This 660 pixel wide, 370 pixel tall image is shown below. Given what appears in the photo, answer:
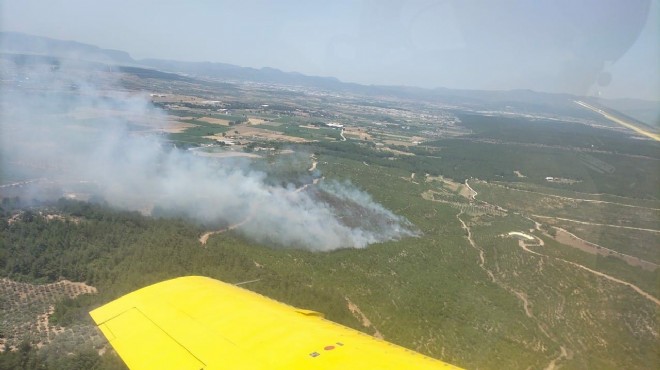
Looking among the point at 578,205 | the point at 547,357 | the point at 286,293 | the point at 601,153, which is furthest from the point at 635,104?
the point at 601,153

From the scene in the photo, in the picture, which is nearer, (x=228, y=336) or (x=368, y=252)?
(x=228, y=336)

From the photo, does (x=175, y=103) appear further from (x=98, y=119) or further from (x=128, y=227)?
(x=128, y=227)

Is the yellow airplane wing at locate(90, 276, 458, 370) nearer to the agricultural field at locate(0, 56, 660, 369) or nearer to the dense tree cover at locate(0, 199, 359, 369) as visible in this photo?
Answer: the agricultural field at locate(0, 56, 660, 369)

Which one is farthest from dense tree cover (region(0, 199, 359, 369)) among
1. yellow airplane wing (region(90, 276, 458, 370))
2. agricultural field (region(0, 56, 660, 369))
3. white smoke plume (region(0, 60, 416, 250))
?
yellow airplane wing (region(90, 276, 458, 370))

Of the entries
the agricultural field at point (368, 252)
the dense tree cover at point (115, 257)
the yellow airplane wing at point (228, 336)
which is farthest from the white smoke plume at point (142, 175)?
the yellow airplane wing at point (228, 336)

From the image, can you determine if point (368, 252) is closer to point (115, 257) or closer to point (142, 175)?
point (115, 257)

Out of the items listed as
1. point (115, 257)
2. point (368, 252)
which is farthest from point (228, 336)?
point (368, 252)

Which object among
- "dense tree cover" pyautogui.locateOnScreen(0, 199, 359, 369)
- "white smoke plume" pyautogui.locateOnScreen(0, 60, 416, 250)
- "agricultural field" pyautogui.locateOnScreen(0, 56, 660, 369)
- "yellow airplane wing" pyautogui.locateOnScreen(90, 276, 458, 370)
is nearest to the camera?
"yellow airplane wing" pyautogui.locateOnScreen(90, 276, 458, 370)
